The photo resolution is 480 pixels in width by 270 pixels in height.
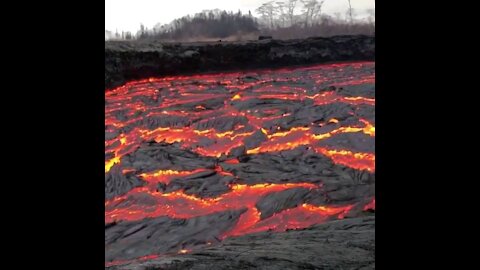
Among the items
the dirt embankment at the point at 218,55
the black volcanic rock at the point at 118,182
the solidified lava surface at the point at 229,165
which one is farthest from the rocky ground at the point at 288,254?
the dirt embankment at the point at 218,55

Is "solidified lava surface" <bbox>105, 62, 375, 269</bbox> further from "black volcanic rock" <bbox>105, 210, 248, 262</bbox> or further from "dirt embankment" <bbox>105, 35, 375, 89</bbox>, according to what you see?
"dirt embankment" <bbox>105, 35, 375, 89</bbox>

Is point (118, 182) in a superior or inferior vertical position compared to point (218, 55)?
inferior

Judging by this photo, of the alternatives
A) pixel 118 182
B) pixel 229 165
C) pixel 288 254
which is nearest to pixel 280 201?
pixel 229 165

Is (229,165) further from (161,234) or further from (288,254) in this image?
(288,254)

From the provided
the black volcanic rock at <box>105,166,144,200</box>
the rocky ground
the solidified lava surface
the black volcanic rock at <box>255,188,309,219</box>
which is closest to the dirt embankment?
the solidified lava surface
